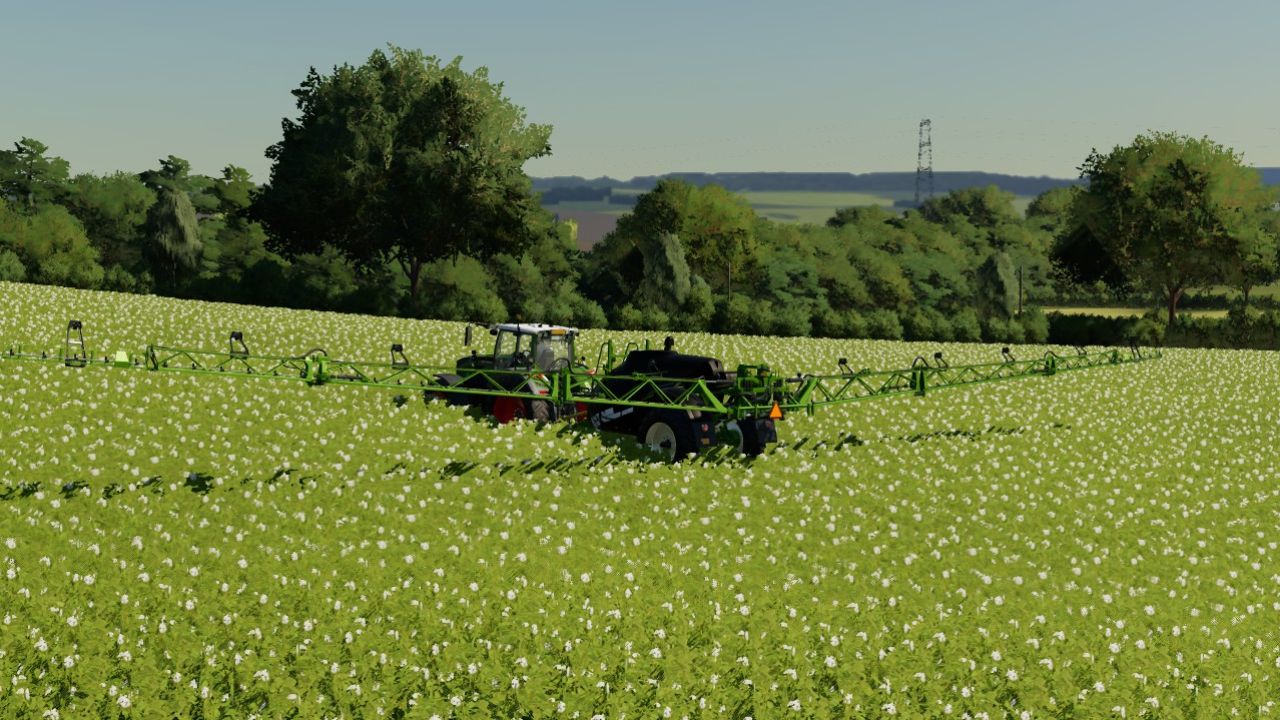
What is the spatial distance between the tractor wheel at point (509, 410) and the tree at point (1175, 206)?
222ft

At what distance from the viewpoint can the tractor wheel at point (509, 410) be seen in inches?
1061

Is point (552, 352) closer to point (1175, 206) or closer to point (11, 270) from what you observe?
point (11, 270)

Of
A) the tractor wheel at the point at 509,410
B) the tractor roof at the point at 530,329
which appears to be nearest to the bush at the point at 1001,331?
the tractor roof at the point at 530,329

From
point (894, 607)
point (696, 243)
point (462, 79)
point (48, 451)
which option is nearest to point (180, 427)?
point (48, 451)

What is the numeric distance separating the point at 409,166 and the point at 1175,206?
56135 mm

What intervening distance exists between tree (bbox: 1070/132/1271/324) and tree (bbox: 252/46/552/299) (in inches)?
1771

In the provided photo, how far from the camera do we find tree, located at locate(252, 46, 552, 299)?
223ft

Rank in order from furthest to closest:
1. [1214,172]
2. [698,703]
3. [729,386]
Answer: [1214,172] < [729,386] < [698,703]

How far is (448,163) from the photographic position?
6769cm

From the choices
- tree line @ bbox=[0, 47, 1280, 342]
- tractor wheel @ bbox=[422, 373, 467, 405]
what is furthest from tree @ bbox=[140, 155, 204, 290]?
tractor wheel @ bbox=[422, 373, 467, 405]

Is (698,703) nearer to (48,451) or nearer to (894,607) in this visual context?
(894,607)

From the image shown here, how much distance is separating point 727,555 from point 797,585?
5.46 ft

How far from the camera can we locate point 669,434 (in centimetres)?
2508

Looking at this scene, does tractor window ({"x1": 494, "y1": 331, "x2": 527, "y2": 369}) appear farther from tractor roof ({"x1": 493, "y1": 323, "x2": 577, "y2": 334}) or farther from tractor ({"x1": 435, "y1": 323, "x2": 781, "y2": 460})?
tractor roof ({"x1": 493, "y1": 323, "x2": 577, "y2": 334})
